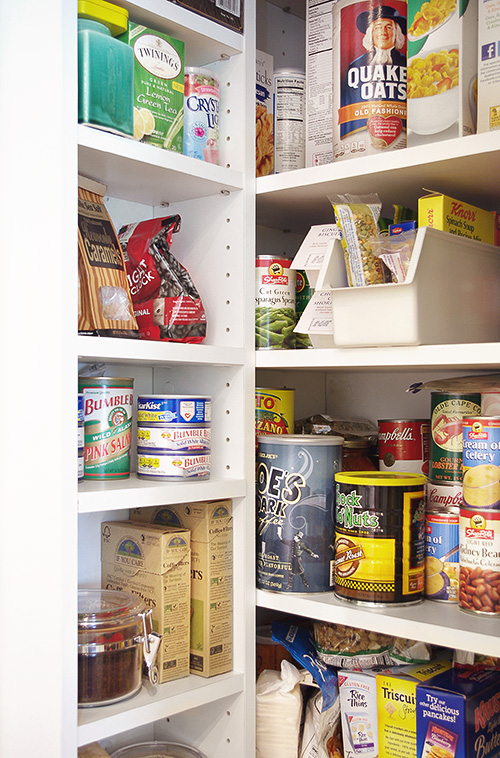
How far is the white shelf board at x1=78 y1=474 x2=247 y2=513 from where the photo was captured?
1.14 m

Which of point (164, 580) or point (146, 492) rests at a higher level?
point (146, 492)

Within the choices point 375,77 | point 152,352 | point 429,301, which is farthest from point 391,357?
point 375,77

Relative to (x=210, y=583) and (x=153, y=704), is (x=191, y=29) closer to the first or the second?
(x=210, y=583)

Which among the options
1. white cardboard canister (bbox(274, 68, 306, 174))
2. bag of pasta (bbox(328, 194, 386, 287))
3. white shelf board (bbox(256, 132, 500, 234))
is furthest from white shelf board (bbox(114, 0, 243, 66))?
bag of pasta (bbox(328, 194, 386, 287))

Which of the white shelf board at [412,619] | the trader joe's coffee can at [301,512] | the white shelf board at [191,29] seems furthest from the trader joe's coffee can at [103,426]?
the white shelf board at [191,29]

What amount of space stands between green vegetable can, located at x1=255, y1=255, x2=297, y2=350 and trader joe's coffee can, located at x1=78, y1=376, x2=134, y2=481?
0.99 feet

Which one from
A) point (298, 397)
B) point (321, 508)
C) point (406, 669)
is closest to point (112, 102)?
point (321, 508)

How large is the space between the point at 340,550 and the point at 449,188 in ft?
2.16

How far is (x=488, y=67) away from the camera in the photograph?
3.87 ft

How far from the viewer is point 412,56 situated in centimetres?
126

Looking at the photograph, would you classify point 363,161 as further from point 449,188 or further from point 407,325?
point 407,325

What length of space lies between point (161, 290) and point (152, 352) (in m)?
0.18

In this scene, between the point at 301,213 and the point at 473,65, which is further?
the point at 301,213

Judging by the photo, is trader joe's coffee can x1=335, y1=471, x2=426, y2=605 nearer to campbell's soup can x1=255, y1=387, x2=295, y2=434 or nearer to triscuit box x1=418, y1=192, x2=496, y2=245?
campbell's soup can x1=255, y1=387, x2=295, y2=434
